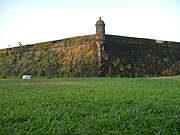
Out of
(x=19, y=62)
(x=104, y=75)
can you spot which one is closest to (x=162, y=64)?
(x=104, y=75)

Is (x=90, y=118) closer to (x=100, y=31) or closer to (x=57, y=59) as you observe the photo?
(x=100, y=31)

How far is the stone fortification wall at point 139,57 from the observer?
1343 centimetres

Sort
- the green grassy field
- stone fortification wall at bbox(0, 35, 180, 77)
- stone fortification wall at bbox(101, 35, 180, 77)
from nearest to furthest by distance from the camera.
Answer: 1. the green grassy field
2. stone fortification wall at bbox(0, 35, 180, 77)
3. stone fortification wall at bbox(101, 35, 180, 77)

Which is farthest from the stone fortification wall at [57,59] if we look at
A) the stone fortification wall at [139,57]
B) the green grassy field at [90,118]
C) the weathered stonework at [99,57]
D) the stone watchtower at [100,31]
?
the green grassy field at [90,118]

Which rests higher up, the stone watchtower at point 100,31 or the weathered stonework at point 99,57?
the stone watchtower at point 100,31

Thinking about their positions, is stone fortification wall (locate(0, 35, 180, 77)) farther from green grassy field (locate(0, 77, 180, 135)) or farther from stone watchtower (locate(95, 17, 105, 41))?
green grassy field (locate(0, 77, 180, 135))

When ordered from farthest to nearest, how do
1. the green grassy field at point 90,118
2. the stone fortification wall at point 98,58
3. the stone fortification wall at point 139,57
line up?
1. the stone fortification wall at point 139,57
2. the stone fortification wall at point 98,58
3. the green grassy field at point 90,118

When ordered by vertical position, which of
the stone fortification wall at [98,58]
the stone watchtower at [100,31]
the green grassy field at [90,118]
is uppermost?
the stone watchtower at [100,31]

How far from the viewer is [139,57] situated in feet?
48.4

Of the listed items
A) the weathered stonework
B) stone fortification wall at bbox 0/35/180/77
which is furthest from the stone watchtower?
stone fortification wall at bbox 0/35/180/77

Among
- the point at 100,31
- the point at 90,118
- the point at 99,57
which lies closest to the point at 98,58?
the point at 99,57

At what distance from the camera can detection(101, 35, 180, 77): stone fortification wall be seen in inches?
529

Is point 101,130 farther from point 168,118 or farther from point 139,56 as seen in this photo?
point 139,56

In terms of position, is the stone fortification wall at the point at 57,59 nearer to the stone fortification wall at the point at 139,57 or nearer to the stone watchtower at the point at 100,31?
the stone watchtower at the point at 100,31
